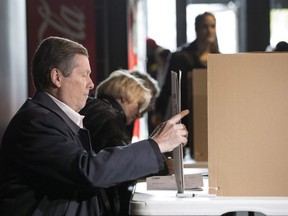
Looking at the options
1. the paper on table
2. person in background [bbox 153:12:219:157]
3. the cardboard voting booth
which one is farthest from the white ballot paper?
person in background [bbox 153:12:219:157]

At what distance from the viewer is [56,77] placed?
2.78 m

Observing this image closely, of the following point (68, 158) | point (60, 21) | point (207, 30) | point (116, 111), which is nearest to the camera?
point (68, 158)

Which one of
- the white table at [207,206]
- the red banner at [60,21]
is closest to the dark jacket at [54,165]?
the white table at [207,206]

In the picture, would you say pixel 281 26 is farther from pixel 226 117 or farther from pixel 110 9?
pixel 226 117

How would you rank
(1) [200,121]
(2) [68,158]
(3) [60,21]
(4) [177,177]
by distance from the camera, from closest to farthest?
1. (2) [68,158]
2. (4) [177,177]
3. (1) [200,121]
4. (3) [60,21]

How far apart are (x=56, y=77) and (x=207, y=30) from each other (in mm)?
3484

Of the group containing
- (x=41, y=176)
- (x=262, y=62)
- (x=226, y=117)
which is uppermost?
(x=262, y=62)

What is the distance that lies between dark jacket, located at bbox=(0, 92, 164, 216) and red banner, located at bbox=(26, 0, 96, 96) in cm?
407

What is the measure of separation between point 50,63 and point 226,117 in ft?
2.21

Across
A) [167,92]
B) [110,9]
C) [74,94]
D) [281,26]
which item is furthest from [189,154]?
[281,26]

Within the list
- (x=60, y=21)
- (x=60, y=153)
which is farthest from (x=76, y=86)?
(x=60, y=21)

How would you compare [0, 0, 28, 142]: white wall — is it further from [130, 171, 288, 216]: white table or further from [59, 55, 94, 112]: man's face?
[130, 171, 288, 216]: white table

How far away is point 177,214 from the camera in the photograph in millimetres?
2492

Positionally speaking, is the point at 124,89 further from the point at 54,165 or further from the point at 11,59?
the point at 54,165
